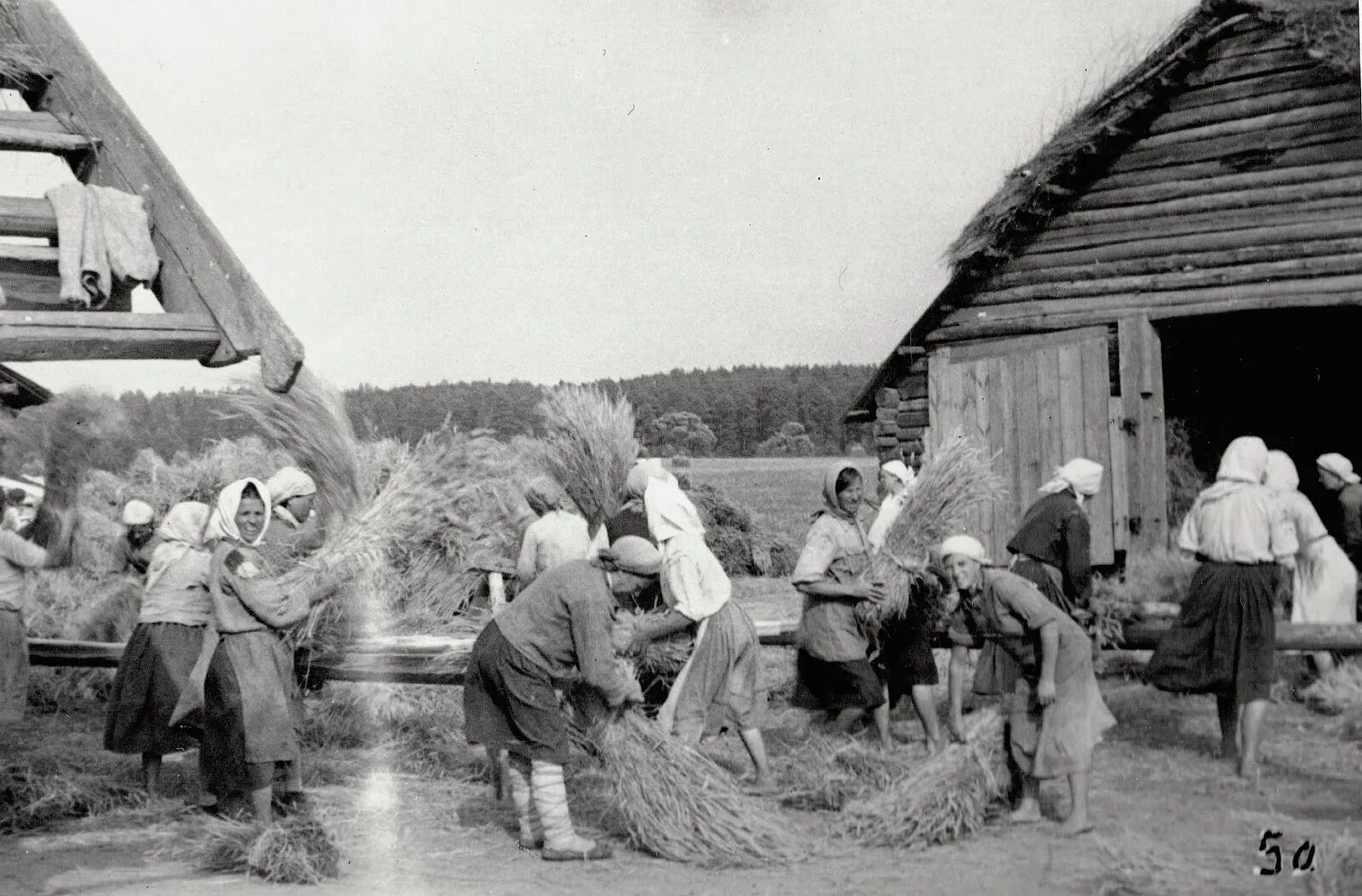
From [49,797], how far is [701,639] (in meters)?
3.00

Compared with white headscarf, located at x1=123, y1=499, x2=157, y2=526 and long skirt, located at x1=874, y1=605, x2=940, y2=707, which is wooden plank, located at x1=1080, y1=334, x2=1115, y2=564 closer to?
long skirt, located at x1=874, y1=605, x2=940, y2=707

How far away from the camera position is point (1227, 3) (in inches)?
337

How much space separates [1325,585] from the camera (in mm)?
7438

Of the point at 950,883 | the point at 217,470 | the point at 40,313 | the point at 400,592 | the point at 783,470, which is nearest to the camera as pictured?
the point at 40,313

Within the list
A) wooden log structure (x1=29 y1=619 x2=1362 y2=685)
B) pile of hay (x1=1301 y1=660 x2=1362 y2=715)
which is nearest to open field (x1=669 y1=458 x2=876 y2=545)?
pile of hay (x1=1301 y1=660 x2=1362 y2=715)

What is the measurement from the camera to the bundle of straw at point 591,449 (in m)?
7.40

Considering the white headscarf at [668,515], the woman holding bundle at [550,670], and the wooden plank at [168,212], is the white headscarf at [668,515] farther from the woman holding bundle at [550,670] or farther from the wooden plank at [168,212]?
the wooden plank at [168,212]

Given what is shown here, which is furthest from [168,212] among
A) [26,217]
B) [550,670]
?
[550,670]

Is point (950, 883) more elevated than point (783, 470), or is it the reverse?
point (783, 470)

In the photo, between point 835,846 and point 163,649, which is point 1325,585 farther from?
point 163,649

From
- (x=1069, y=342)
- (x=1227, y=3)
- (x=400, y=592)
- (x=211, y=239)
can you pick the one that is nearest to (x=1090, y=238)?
(x=1069, y=342)

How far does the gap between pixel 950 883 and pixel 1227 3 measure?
21.1 feet

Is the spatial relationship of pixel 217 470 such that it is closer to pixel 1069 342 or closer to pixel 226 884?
pixel 226 884

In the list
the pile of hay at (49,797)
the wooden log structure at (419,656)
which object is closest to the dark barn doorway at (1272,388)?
the wooden log structure at (419,656)
